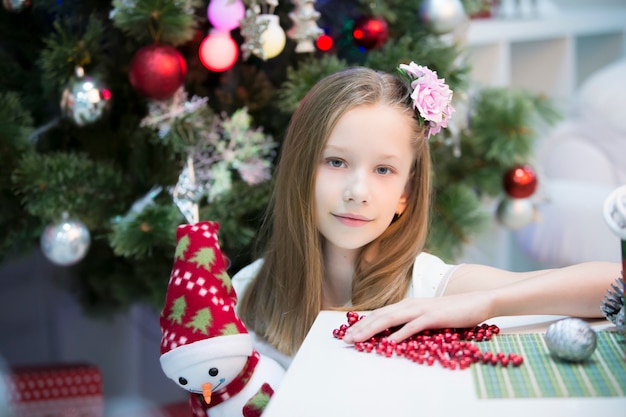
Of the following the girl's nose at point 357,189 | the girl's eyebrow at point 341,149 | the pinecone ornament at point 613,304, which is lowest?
the pinecone ornament at point 613,304

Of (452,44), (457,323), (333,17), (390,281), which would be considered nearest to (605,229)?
(452,44)

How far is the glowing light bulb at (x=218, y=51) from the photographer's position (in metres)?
1.29

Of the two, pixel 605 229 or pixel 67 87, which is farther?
pixel 605 229

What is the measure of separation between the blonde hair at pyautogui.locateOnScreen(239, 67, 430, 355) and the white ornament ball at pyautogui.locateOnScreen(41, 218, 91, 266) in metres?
0.33

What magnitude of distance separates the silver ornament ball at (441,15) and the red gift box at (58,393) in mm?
914

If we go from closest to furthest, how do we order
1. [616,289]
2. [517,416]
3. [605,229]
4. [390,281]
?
[517,416] < [616,289] < [390,281] < [605,229]

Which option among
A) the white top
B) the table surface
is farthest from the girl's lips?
the table surface

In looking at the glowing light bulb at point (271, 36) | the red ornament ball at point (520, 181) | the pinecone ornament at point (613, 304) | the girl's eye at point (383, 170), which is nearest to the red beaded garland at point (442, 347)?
the pinecone ornament at point (613, 304)

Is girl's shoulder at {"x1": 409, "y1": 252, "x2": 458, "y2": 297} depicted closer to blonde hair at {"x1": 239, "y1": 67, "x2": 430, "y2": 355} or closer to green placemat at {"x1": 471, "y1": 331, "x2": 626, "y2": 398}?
blonde hair at {"x1": 239, "y1": 67, "x2": 430, "y2": 355}

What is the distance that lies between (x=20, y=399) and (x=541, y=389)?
122 cm

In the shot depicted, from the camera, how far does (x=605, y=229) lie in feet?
6.40

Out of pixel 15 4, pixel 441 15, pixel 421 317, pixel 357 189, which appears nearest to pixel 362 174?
pixel 357 189

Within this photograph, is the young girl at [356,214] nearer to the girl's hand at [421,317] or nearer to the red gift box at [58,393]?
the girl's hand at [421,317]

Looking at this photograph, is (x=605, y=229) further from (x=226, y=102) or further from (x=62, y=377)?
(x=62, y=377)
